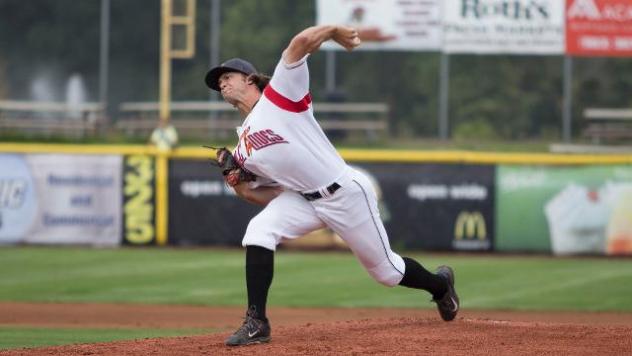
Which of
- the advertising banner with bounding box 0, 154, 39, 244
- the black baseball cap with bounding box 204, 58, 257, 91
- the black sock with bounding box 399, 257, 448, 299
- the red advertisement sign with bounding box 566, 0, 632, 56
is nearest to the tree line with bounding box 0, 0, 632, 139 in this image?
the red advertisement sign with bounding box 566, 0, 632, 56

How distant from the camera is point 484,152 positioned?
19.0 meters

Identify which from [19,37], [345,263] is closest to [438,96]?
[345,263]

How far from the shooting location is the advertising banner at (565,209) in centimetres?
1772

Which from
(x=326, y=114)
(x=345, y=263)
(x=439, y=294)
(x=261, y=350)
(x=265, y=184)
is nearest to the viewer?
(x=261, y=350)

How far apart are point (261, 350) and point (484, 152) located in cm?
1270

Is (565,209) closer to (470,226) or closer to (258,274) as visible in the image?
(470,226)

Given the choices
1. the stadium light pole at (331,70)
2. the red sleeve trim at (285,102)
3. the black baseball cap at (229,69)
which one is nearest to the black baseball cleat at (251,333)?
the red sleeve trim at (285,102)

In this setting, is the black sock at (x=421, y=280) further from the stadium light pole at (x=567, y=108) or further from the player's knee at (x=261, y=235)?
the stadium light pole at (x=567, y=108)

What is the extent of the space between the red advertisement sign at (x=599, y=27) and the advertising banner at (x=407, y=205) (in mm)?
3039

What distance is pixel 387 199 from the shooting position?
1856 centimetres

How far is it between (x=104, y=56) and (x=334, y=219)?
51.3 feet

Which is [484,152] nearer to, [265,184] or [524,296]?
[524,296]

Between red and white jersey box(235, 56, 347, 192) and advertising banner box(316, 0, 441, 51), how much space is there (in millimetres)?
13408

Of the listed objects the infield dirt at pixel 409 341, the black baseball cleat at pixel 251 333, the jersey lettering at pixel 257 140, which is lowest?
the infield dirt at pixel 409 341
